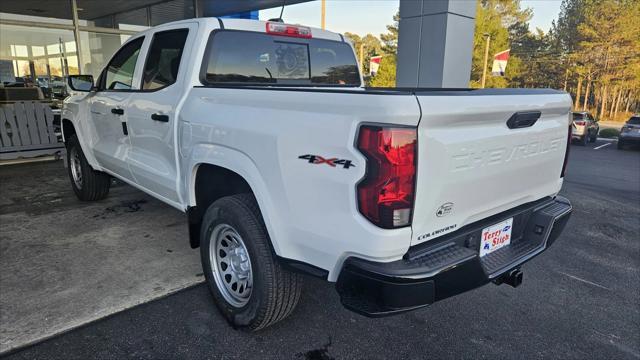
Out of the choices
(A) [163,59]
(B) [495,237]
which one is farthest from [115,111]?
(B) [495,237]

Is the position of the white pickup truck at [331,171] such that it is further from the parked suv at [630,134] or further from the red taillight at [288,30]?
the parked suv at [630,134]

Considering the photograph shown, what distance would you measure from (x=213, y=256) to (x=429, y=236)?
61.2 inches

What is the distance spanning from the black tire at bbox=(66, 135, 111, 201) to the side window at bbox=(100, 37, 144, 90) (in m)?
1.17

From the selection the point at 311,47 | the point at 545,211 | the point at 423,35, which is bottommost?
the point at 545,211

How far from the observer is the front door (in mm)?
3865

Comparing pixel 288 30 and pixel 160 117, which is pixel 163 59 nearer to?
pixel 160 117

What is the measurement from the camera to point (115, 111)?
3938 mm

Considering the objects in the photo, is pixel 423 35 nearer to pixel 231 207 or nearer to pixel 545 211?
pixel 545 211

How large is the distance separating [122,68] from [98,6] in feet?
30.3

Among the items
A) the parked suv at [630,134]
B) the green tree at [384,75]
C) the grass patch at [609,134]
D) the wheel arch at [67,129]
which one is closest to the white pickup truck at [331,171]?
the wheel arch at [67,129]

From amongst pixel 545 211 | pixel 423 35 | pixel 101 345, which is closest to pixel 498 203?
pixel 545 211

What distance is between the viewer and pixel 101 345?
251 cm

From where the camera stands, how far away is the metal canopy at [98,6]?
10.3m

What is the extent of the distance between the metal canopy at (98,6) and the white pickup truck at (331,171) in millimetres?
8976
